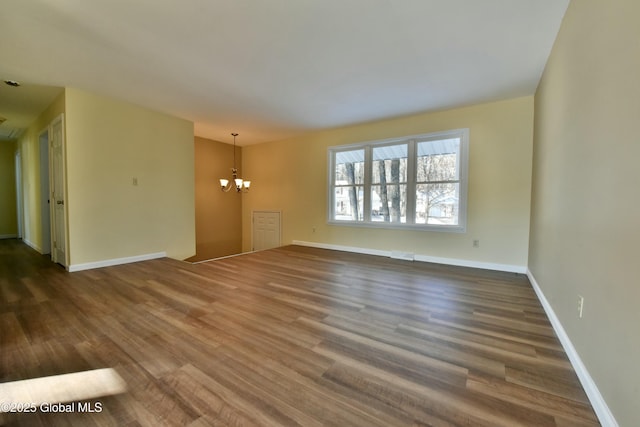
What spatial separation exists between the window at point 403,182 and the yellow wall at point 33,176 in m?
5.04

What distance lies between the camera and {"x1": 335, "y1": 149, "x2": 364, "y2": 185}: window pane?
551 cm

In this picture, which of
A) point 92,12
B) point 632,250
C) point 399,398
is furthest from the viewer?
point 92,12

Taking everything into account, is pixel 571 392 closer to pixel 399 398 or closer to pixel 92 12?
pixel 399 398

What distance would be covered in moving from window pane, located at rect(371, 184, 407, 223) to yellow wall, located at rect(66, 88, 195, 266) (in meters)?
3.72

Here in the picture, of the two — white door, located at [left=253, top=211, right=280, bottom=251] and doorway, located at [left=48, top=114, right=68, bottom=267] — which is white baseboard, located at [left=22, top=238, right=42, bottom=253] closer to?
doorway, located at [left=48, top=114, right=68, bottom=267]

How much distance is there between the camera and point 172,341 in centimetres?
197

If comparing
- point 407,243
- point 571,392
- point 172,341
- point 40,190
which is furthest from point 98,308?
point 407,243

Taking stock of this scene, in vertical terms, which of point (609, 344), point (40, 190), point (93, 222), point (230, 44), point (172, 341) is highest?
point (230, 44)

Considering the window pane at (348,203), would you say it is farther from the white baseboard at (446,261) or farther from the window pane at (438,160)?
the window pane at (438,160)

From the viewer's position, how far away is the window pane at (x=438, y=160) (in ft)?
14.5

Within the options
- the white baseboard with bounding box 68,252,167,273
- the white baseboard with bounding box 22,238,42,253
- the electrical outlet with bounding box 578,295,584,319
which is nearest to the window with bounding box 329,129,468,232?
the electrical outlet with bounding box 578,295,584,319

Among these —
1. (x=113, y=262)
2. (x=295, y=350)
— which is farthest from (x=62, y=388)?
(x=113, y=262)

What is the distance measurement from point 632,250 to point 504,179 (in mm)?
3314

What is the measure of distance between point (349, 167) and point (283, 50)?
3.22m
